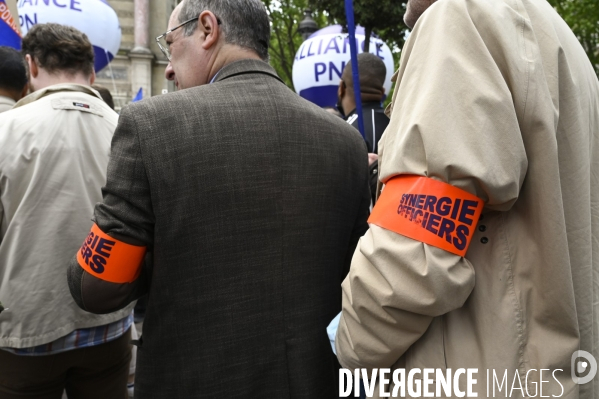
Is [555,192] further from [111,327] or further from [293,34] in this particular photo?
[293,34]

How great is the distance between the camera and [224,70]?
61.7 inches

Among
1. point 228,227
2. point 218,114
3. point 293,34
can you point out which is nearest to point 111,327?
point 228,227

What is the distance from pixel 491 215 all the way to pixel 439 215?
16 centimetres

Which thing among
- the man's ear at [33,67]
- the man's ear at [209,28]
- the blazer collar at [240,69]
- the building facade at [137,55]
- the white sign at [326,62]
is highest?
the man's ear at [209,28]

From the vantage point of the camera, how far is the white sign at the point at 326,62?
5266 mm

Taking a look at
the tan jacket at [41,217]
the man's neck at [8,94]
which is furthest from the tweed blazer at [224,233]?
the man's neck at [8,94]

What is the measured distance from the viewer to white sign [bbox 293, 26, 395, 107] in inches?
207

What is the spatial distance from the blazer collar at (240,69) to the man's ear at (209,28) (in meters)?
0.09

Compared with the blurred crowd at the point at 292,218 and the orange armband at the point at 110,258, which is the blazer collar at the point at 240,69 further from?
the orange armband at the point at 110,258

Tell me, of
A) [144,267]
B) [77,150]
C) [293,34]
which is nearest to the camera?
[144,267]

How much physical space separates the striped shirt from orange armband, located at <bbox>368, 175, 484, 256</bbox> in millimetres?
1550

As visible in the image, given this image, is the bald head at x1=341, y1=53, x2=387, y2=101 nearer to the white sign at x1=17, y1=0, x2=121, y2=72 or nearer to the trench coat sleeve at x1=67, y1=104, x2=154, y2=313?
the trench coat sleeve at x1=67, y1=104, x2=154, y2=313

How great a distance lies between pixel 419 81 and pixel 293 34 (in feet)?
49.7

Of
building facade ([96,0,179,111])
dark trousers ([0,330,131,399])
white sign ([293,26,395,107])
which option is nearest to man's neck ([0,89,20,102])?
dark trousers ([0,330,131,399])
